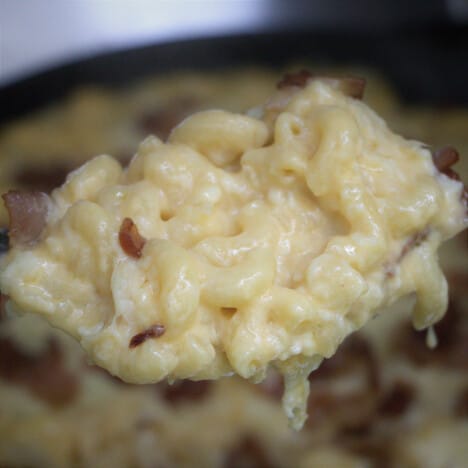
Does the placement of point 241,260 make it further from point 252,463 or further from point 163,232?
point 252,463

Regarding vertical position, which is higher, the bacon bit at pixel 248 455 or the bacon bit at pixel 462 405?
the bacon bit at pixel 462 405

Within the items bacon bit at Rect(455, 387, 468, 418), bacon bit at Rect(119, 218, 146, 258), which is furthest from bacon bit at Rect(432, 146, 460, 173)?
bacon bit at Rect(455, 387, 468, 418)

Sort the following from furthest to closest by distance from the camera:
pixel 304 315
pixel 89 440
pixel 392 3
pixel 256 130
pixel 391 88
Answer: pixel 392 3
pixel 391 88
pixel 89 440
pixel 256 130
pixel 304 315

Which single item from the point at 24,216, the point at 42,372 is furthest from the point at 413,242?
the point at 42,372

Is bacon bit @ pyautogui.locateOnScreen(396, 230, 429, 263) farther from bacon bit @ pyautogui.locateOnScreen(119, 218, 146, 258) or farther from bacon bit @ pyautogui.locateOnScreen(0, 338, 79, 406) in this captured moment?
bacon bit @ pyautogui.locateOnScreen(0, 338, 79, 406)

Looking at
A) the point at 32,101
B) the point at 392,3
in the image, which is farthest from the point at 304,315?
the point at 392,3

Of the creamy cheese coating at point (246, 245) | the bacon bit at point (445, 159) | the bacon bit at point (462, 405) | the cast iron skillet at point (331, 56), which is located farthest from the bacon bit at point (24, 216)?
the cast iron skillet at point (331, 56)

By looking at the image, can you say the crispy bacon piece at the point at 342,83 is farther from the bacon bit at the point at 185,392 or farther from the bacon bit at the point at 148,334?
the bacon bit at the point at 185,392
